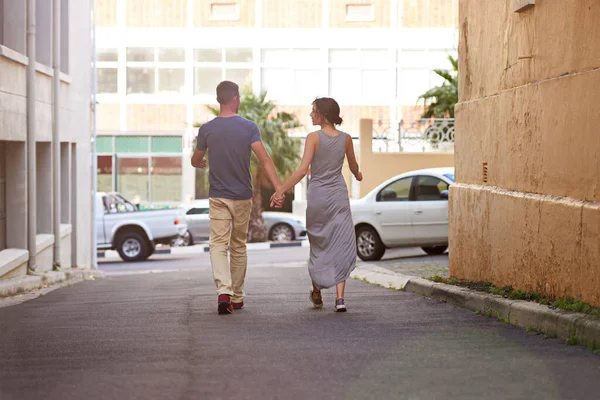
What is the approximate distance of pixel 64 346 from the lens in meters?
7.10

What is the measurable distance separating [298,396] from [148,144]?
43.8 m

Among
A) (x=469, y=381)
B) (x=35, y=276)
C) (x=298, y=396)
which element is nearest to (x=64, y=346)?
(x=298, y=396)

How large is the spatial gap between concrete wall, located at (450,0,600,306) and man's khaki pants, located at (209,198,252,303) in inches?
94.1

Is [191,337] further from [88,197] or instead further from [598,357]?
[88,197]

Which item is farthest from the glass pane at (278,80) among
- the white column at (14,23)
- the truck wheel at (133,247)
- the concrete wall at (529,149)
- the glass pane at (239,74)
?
the concrete wall at (529,149)

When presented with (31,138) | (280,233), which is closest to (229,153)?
(31,138)

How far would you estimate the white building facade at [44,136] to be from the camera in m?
14.3

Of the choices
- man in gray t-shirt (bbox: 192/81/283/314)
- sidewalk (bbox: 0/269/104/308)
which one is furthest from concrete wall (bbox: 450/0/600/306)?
sidewalk (bbox: 0/269/104/308)

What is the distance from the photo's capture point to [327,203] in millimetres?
9750

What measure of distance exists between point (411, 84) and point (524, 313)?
136 ft

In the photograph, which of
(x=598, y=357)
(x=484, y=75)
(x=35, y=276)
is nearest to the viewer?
(x=598, y=357)

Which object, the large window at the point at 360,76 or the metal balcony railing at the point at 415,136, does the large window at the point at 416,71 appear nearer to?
the large window at the point at 360,76

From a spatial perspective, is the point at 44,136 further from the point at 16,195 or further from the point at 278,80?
the point at 278,80

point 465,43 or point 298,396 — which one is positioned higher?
point 465,43
